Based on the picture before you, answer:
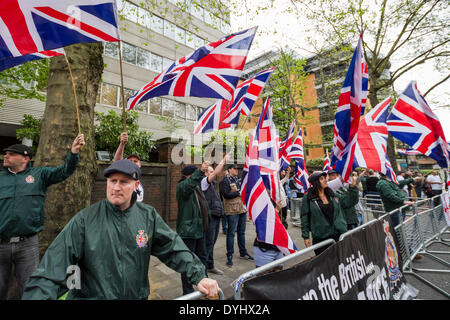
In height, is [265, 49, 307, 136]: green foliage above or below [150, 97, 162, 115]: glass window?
above

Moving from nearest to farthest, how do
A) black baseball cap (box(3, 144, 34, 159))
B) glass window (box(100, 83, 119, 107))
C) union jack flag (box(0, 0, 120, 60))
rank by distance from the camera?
1. union jack flag (box(0, 0, 120, 60))
2. black baseball cap (box(3, 144, 34, 159))
3. glass window (box(100, 83, 119, 107))

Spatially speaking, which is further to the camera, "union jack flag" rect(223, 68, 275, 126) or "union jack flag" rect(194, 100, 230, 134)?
"union jack flag" rect(194, 100, 230, 134)

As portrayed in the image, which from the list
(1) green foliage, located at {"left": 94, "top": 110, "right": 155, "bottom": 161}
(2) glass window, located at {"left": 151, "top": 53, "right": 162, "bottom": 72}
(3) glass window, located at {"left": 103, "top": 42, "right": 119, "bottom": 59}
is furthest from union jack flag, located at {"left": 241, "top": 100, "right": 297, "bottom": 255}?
(2) glass window, located at {"left": 151, "top": 53, "right": 162, "bottom": 72}

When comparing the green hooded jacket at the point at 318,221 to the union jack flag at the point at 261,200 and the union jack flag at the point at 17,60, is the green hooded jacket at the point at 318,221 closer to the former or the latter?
the union jack flag at the point at 261,200

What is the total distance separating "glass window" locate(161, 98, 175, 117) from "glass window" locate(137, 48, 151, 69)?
306 centimetres

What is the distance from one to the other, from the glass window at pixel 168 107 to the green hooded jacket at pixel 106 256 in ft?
55.9

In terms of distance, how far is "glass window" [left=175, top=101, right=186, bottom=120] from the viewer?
1864 cm

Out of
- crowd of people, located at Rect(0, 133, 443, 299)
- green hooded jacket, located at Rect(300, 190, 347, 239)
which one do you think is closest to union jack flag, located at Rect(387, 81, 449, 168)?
crowd of people, located at Rect(0, 133, 443, 299)

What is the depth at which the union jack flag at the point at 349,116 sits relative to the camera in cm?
310

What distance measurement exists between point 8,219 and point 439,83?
17.8 m

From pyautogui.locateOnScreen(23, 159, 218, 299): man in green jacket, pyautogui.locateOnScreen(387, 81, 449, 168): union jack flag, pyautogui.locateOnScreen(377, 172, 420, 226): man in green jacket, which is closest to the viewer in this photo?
pyautogui.locateOnScreen(23, 159, 218, 299): man in green jacket

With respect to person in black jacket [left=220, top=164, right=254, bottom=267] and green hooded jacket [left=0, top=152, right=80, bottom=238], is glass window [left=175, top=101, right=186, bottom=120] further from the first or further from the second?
green hooded jacket [left=0, top=152, right=80, bottom=238]

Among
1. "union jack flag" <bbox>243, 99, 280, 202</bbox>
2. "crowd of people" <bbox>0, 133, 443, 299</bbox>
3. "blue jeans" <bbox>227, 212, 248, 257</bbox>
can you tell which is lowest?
"blue jeans" <bbox>227, 212, 248, 257</bbox>
